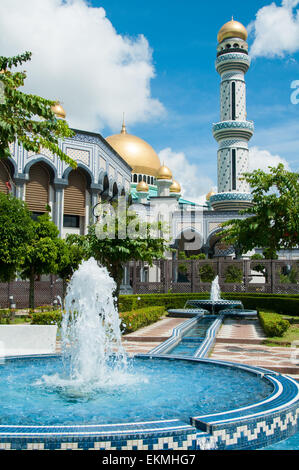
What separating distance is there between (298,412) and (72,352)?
2572 millimetres

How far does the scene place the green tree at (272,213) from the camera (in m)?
12.4

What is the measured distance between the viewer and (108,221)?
13.1m

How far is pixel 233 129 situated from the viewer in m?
32.2

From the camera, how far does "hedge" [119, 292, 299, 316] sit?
622 inches

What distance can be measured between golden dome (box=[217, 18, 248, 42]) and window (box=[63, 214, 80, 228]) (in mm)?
18466

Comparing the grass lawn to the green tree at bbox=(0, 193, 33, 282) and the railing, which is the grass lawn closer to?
the green tree at bbox=(0, 193, 33, 282)

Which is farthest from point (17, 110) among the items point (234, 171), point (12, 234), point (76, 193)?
point (234, 171)

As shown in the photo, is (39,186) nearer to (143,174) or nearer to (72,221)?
(72,221)

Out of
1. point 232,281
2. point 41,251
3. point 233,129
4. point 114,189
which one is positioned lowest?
point 232,281

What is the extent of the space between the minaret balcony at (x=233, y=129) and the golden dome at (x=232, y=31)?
21.2ft

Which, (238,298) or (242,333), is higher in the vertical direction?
(238,298)

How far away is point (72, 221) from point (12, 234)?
13.6 meters

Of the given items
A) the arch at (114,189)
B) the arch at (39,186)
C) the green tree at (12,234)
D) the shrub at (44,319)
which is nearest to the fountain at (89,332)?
the shrub at (44,319)

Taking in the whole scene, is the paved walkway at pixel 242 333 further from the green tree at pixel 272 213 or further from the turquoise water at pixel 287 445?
the turquoise water at pixel 287 445
